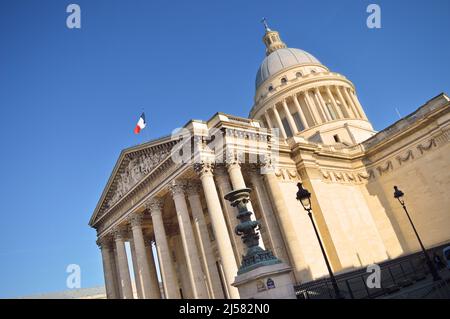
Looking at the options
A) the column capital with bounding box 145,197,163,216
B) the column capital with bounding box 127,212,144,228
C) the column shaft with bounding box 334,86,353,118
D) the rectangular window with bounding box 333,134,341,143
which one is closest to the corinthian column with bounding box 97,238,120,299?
the column capital with bounding box 127,212,144,228

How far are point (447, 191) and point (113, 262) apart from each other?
105 ft

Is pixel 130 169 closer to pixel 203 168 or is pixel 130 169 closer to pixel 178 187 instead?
pixel 178 187

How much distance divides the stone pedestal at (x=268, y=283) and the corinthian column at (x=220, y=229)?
9093mm

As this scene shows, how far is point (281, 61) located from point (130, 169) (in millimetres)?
32235

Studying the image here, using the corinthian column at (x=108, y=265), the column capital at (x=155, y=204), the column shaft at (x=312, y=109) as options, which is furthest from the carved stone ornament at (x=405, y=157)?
the corinthian column at (x=108, y=265)

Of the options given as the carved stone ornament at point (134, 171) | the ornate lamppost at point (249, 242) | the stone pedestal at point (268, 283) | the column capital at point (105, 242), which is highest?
the carved stone ornament at point (134, 171)

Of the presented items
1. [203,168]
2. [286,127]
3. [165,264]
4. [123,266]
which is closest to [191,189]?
[203,168]

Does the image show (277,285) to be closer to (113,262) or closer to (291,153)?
(291,153)

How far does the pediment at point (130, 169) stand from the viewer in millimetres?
27031

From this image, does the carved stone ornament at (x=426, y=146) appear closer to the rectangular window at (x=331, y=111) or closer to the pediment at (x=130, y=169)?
the rectangular window at (x=331, y=111)

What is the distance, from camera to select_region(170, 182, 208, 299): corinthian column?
23188 millimetres

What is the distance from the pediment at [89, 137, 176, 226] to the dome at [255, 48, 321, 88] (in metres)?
29.4

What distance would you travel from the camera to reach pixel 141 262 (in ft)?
93.8
